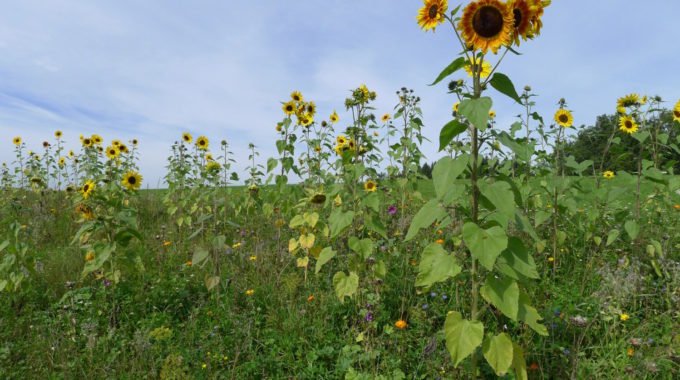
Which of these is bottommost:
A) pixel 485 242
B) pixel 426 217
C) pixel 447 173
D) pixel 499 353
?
pixel 499 353

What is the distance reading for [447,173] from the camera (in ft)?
4.56

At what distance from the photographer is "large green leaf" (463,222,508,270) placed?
1.37m

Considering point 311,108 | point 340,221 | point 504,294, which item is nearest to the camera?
point 504,294

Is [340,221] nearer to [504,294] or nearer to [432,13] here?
[504,294]

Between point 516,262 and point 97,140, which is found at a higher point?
point 97,140

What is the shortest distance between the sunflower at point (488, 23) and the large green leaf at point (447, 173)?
1.71ft

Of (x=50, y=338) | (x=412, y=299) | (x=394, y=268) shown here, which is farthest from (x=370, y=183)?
(x=50, y=338)

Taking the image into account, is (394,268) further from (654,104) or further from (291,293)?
(654,104)

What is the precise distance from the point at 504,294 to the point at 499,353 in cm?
28

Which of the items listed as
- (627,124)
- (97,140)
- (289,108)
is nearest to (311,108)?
(289,108)

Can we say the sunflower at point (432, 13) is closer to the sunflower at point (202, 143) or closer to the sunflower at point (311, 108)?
the sunflower at point (311, 108)

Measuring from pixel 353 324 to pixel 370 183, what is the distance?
226cm

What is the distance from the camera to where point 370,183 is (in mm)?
4492

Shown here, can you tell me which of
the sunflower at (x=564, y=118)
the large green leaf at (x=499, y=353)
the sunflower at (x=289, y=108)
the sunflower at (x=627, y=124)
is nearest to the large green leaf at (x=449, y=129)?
the large green leaf at (x=499, y=353)
